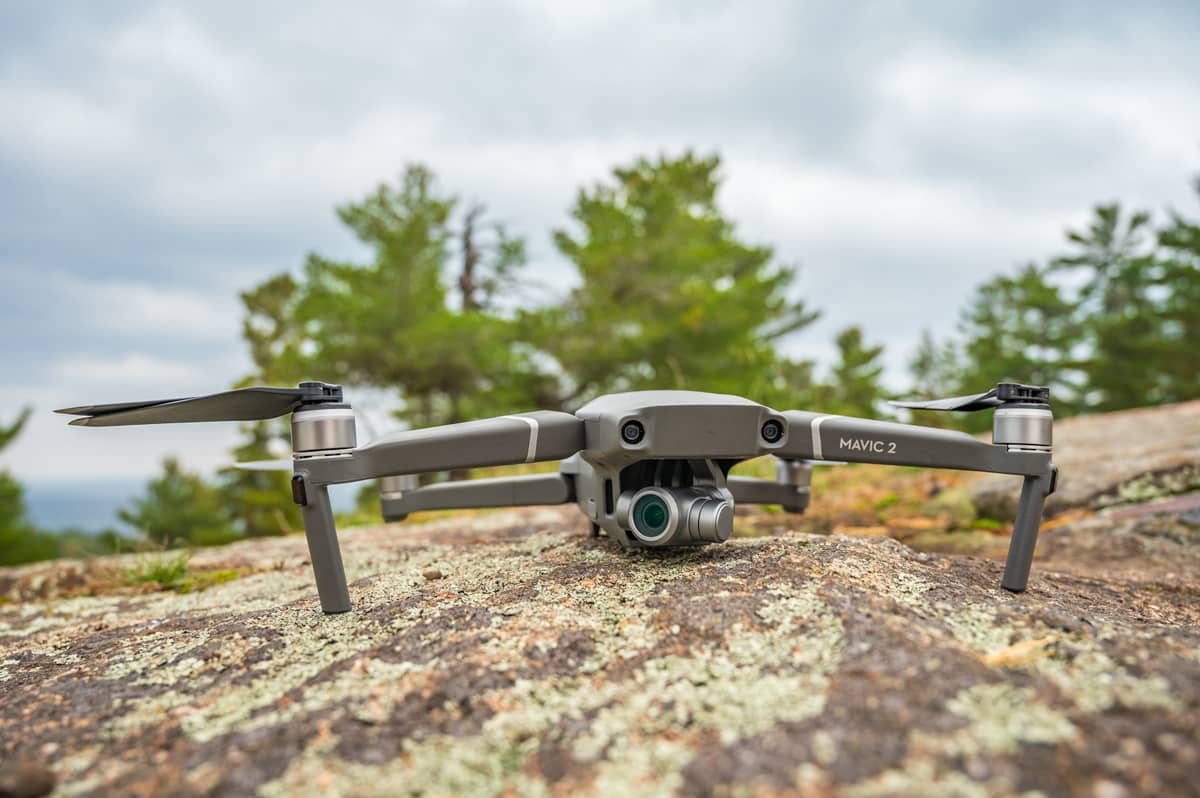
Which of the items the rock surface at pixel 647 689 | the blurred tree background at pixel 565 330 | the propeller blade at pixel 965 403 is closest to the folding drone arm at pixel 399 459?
the rock surface at pixel 647 689

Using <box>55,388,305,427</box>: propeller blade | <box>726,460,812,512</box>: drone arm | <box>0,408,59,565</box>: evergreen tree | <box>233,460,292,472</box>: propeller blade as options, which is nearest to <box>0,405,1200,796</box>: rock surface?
<box>55,388,305,427</box>: propeller blade

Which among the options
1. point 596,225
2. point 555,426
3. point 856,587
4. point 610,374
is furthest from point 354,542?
point 596,225

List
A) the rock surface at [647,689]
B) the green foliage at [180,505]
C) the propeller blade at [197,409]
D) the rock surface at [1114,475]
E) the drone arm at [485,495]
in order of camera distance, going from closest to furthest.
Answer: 1. the rock surface at [647,689]
2. the propeller blade at [197,409]
3. the drone arm at [485,495]
4. the rock surface at [1114,475]
5. the green foliage at [180,505]

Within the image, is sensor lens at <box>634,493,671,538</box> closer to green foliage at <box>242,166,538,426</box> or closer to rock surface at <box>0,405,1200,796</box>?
rock surface at <box>0,405,1200,796</box>

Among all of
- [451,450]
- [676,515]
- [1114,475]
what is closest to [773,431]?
[676,515]

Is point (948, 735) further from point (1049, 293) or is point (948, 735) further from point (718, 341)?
point (1049, 293)

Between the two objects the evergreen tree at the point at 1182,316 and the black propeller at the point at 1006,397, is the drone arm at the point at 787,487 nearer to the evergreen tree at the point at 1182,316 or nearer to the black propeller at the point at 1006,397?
the black propeller at the point at 1006,397
